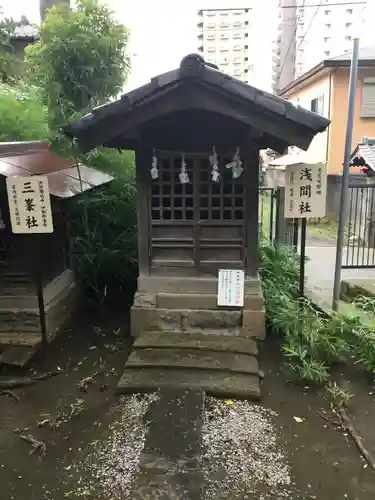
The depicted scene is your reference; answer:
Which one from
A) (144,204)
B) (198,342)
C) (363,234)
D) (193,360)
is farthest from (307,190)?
(363,234)

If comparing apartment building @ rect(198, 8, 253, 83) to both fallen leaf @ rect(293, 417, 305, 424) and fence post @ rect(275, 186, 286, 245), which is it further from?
fallen leaf @ rect(293, 417, 305, 424)

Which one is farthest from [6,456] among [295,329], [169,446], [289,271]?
[289,271]

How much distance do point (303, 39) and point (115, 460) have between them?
2412 centimetres

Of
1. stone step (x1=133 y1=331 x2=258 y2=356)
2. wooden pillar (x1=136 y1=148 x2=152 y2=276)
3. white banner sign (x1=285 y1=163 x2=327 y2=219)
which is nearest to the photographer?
stone step (x1=133 y1=331 x2=258 y2=356)

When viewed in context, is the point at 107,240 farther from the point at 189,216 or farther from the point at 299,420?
A: the point at 299,420

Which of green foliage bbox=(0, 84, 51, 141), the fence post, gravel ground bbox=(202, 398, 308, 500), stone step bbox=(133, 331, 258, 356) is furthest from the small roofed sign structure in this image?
the fence post

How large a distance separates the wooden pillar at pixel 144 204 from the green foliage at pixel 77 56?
6.12 ft

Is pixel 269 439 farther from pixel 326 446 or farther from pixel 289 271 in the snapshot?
pixel 289 271

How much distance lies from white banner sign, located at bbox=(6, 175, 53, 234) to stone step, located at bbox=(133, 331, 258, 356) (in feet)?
6.92

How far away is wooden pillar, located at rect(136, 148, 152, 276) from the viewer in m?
6.48

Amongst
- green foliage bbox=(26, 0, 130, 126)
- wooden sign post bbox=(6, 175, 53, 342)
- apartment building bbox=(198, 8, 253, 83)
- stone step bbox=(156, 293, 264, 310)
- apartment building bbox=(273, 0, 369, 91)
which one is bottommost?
stone step bbox=(156, 293, 264, 310)

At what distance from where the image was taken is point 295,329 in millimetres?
6418

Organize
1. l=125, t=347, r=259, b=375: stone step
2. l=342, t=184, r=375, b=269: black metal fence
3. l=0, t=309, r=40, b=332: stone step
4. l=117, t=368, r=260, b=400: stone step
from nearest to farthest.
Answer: l=117, t=368, r=260, b=400: stone step → l=125, t=347, r=259, b=375: stone step → l=0, t=309, r=40, b=332: stone step → l=342, t=184, r=375, b=269: black metal fence

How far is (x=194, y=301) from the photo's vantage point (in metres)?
6.62
